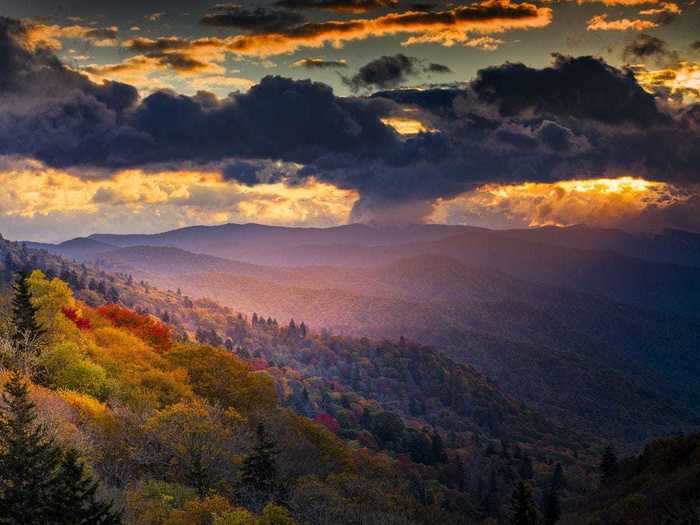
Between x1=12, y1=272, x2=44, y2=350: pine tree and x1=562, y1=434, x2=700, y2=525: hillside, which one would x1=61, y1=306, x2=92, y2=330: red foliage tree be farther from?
x1=562, y1=434, x2=700, y2=525: hillside

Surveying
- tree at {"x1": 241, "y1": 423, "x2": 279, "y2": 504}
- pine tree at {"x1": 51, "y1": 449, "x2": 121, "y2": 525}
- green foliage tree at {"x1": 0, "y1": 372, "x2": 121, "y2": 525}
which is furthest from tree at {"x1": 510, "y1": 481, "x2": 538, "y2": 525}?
pine tree at {"x1": 51, "y1": 449, "x2": 121, "y2": 525}

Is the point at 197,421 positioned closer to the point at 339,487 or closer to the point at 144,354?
the point at 339,487

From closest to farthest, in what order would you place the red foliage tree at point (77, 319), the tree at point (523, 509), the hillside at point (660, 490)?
1. the hillside at point (660, 490)
2. the tree at point (523, 509)
3. the red foliage tree at point (77, 319)

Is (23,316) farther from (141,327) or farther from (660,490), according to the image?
(660,490)

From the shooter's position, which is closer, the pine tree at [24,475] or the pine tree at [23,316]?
the pine tree at [24,475]

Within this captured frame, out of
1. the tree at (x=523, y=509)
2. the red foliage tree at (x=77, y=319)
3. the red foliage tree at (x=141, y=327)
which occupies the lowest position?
the tree at (x=523, y=509)

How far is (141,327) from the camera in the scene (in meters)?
131

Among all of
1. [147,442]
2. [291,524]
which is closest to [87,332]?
[147,442]

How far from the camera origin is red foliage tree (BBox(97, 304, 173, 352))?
12504cm

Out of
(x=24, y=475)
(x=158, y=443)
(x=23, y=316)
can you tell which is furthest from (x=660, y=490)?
(x=23, y=316)

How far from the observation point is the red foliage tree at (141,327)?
410 ft

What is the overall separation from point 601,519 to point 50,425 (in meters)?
60.4

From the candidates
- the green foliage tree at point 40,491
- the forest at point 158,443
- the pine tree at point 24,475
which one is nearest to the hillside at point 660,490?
the forest at point 158,443

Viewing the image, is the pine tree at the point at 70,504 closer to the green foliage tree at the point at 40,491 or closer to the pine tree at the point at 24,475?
the green foliage tree at the point at 40,491
